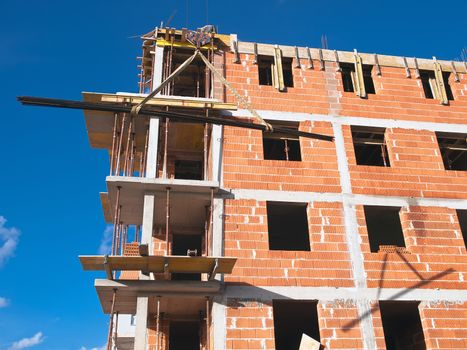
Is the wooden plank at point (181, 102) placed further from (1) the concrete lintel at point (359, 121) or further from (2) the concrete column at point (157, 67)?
(2) the concrete column at point (157, 67)

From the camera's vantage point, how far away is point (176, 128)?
17516 mm

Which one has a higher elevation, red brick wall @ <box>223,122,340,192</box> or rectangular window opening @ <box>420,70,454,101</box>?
rectangular window opening @ <box>420,70,454,101</box>

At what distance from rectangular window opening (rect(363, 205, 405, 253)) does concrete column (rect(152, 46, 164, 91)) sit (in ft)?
28.6

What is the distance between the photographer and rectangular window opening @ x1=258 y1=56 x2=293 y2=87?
64.1ft

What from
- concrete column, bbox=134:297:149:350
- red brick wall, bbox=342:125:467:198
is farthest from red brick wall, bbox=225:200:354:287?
concrete column, bbox=134:297:149:350

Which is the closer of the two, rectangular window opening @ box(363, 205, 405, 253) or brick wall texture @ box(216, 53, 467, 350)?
brick wall texture @ box(216, 53, 467, 350)

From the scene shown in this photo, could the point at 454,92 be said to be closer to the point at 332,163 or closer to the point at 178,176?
the point at 332,163

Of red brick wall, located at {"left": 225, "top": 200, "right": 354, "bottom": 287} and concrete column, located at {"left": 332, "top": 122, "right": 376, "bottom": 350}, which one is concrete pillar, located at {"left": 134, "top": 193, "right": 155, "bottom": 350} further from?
concrete column, located at {"left": 332, "top": 122, "right": 376, "bottom": 350}

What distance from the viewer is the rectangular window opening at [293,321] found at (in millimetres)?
15873

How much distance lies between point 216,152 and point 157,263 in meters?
4.82

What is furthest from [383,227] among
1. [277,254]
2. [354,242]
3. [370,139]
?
[277,254]

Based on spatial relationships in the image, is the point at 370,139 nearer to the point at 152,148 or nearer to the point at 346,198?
the point at 346,198

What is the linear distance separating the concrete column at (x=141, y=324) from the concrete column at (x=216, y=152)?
448 cm

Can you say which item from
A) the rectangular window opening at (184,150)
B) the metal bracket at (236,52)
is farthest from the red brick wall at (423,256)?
the metal bracket at (236,52)
